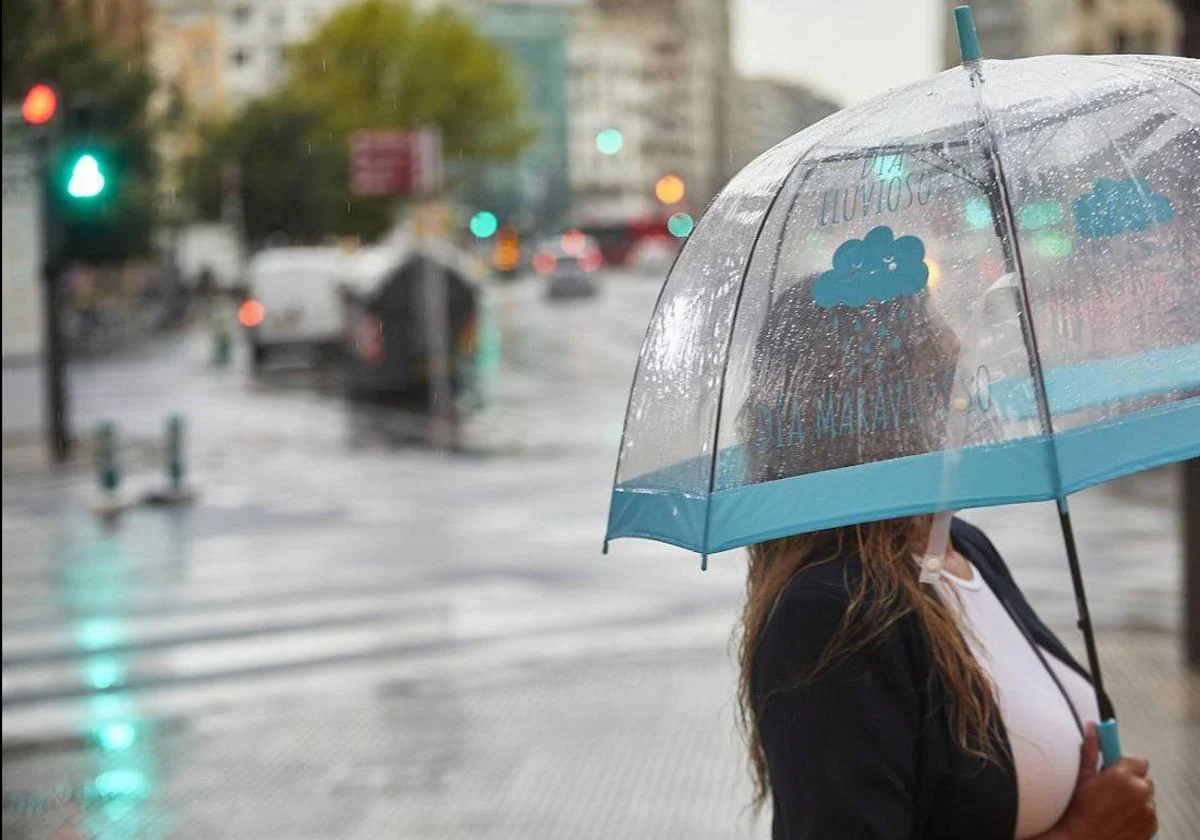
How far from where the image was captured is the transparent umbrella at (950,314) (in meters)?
2.56

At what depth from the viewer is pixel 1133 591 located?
1257cm

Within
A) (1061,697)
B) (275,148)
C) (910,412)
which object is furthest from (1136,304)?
(275,148)

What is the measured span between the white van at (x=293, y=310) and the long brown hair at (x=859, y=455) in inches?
1542

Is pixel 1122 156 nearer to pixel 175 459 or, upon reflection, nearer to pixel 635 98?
pixel 175 459

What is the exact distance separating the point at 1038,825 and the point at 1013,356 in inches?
24.6

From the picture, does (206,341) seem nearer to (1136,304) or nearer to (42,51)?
(42,51)

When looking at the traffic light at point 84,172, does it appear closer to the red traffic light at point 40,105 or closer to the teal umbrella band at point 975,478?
the red traffic light at point 40,105

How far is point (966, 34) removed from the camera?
2.77 meters

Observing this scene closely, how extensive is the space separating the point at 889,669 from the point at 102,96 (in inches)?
1328

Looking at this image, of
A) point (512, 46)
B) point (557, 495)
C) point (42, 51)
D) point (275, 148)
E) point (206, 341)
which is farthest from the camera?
point (512, 46)

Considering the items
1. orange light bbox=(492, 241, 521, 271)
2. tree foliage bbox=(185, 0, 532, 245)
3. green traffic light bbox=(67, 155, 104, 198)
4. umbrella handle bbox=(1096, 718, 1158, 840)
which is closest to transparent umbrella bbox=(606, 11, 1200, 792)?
umbrella handle bbox=(1096, 718, 1158, 840)

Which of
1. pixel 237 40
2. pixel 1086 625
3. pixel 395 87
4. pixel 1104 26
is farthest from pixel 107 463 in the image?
pixel 237 40

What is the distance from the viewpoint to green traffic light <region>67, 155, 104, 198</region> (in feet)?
39.2

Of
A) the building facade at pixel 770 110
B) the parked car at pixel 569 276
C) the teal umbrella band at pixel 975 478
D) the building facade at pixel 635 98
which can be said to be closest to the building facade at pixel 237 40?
the building facade at pixel 635 98
